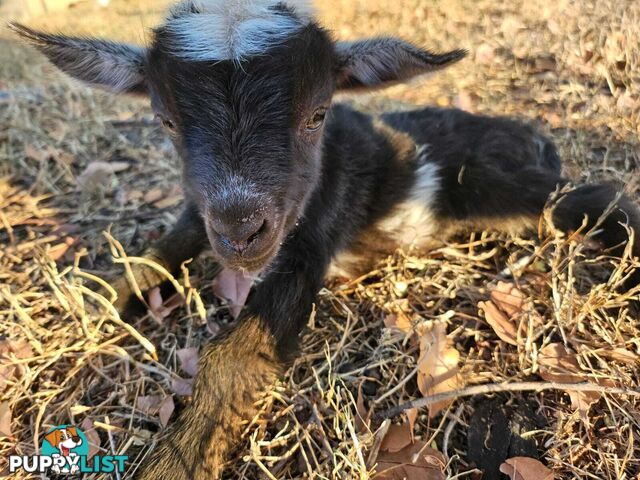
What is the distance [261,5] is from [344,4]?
6343mm

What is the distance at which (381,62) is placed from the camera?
256 centimetres

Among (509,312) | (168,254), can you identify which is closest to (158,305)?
(168,254)

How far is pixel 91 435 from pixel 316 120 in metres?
1.83

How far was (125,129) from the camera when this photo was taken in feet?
15.3

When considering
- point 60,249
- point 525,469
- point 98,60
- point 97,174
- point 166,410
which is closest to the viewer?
point 525,469

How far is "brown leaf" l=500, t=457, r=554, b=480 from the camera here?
188 cm

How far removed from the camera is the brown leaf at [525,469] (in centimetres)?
188

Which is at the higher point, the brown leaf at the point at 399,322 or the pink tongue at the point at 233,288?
the pink tongue at the point at 233,288

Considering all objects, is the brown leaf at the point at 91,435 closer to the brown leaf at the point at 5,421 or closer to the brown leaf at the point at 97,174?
the brown leaf at the point at 5,421

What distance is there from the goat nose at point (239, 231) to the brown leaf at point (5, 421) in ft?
4.27

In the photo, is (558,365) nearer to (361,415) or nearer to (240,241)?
(361,415)

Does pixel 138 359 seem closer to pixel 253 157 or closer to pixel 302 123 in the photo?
pixel 253 157

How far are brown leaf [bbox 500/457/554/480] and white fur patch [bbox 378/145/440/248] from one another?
4.86 ft

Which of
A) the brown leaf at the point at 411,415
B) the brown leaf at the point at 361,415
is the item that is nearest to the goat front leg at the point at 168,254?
the brown leaf at the point at 361,415
